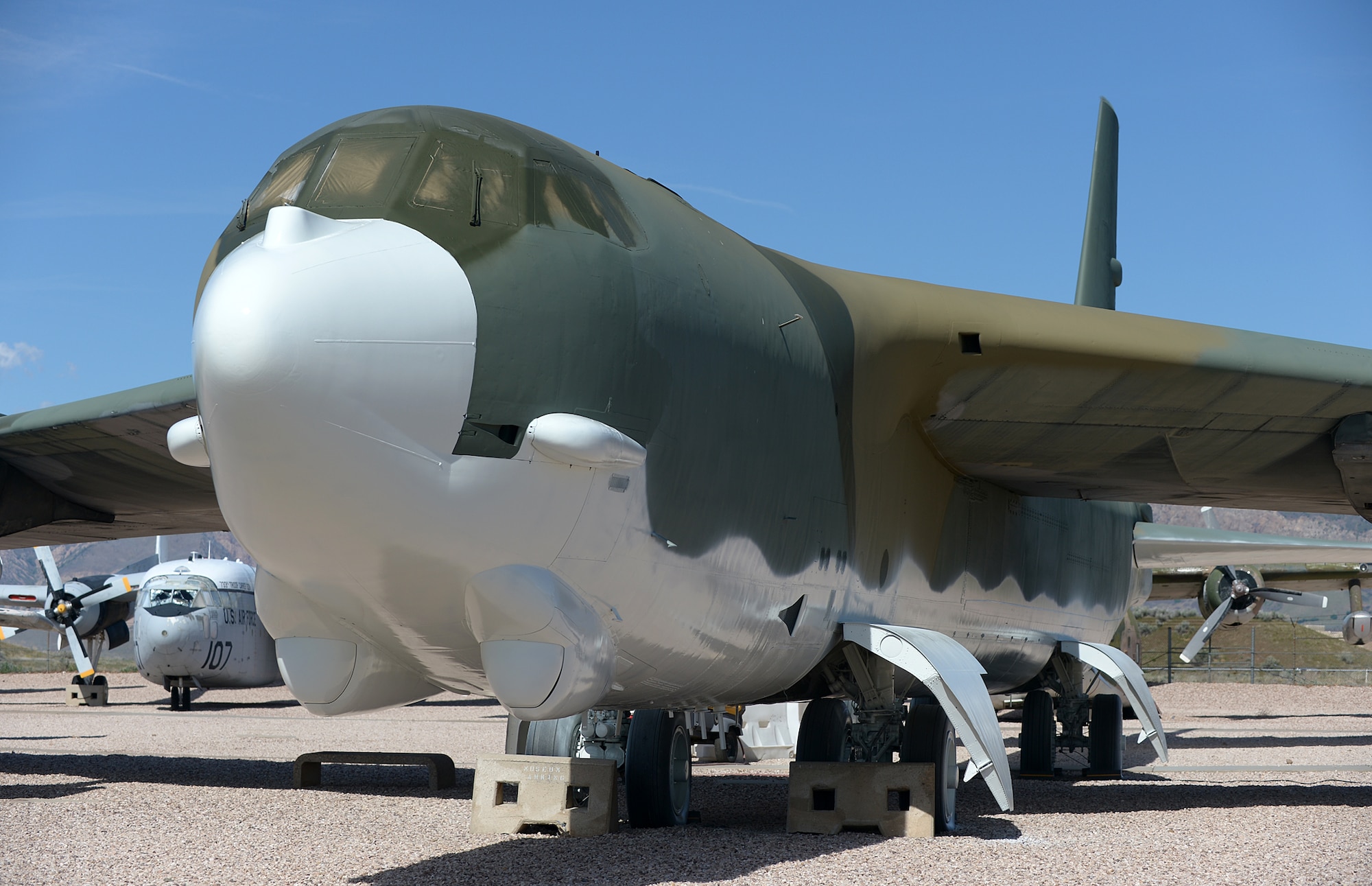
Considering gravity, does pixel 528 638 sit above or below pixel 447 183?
below

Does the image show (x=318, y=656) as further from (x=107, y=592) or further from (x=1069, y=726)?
(x=107, y=592)

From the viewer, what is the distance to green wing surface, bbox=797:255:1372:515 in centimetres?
1023

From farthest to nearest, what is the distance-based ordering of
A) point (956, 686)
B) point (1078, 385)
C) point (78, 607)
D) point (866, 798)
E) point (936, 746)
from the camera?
1. point (78, 607)
2. point (1078, 385)
3. point (936, 746)
4. point (866, 798)
5. point (956, 686)

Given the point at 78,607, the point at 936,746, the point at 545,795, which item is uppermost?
the point at 78,607

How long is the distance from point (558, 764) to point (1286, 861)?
509 cm

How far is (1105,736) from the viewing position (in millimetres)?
16734

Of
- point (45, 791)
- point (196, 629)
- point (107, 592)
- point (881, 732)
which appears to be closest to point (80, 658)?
point (196, 629)

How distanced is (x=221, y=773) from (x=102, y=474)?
12.9 ft

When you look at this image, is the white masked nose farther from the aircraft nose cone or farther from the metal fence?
the metal fence

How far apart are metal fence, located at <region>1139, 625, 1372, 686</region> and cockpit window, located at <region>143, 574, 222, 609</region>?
27.7 meters

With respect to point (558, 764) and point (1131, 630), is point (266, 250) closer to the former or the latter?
point (558, 764)

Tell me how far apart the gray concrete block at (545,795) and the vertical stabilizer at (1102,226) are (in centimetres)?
1262

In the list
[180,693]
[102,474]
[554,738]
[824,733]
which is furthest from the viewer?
[180,693]

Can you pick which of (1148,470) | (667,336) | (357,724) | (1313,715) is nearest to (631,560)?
(667,336)
